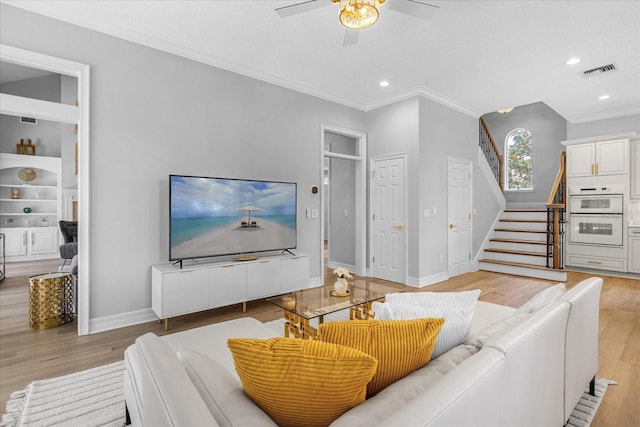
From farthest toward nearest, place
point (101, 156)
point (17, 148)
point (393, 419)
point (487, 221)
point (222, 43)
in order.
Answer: point (17, 148) → point (487, 221) → point (222, 43) → point (101, 156) → point (393, 419)

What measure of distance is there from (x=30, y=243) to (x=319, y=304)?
747 cm

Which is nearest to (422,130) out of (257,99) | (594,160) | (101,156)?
(257,99)

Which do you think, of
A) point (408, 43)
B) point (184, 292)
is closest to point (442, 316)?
point (184, 292)

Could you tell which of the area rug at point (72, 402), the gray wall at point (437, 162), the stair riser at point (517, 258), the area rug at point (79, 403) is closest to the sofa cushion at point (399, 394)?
the area rug at point (79, 403)

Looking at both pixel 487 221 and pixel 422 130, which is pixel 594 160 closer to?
pixel 487 221

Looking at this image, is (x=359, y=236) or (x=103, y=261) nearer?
(x=103, y=261)

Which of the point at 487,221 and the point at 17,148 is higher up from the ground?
the point at 17,148

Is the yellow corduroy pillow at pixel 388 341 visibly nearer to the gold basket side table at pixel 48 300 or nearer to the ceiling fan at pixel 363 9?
the ceiling fan at pixel 363 9

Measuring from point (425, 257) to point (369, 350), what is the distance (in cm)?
418

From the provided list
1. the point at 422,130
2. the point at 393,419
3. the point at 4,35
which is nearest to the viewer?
the point at 393,419

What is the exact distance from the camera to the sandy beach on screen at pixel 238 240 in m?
3.40

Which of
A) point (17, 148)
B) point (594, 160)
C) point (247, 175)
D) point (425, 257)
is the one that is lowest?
point (425, 257)

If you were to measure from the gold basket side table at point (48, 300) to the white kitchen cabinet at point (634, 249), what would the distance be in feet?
25.8

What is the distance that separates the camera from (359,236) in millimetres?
5547
